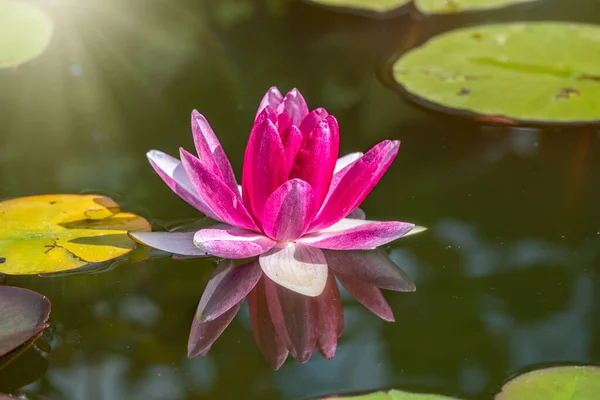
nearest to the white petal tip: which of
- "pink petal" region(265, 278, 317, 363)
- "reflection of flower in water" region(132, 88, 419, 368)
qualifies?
"reflection of flower in water" region(132, 88, 419, 368)

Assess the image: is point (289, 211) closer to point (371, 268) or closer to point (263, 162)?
point (263, 162)

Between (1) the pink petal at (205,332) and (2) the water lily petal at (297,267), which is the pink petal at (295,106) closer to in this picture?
(2) the water lily petal at (297,267)

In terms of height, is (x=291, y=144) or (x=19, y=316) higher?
(x=291, y=144)

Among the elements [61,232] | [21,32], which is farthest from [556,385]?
[21,32]

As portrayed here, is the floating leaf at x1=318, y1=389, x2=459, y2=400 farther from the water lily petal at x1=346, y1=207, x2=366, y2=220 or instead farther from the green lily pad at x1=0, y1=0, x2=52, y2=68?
the green lily pad at x1=0, y1=0, x2=52, y2=68

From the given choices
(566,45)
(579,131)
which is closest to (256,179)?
(579,131)

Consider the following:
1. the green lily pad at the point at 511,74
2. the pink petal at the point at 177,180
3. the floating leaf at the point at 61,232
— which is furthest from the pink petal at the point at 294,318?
the green lily pad at the point at 511,74

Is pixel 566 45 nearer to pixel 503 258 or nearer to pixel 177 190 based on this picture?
pixel 503 258
